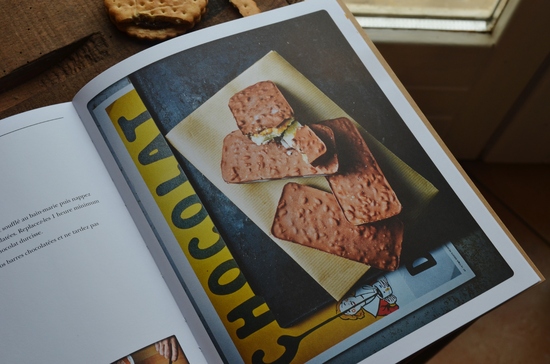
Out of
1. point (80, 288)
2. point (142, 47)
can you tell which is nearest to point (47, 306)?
point (80, 288)

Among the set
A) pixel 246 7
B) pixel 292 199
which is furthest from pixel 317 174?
pixel 246 7

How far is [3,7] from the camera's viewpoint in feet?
1.87

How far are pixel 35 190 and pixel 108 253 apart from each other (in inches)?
3.3

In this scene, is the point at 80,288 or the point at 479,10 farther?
the point at 479,10

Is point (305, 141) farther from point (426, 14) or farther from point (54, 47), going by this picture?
point (426, 14)

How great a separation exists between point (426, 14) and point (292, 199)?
572 millimetres

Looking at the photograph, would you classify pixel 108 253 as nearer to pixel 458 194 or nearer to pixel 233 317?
pixel 233 317

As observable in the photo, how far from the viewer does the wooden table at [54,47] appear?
553mm

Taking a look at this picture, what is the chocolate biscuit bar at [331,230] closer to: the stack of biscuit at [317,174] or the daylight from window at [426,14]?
the stack of biscuit at [317,174]

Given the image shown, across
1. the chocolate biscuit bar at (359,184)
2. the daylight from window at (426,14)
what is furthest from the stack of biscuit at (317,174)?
the daylight from window at (426,14)

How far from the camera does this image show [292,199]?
0.49 meters

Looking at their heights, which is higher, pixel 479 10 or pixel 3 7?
pixel 3 7

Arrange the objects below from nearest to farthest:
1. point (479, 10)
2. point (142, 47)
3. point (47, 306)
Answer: point (47, 306), point (142, 47), point (479, 10)

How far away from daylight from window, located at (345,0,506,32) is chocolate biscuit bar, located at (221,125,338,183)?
0.49m
